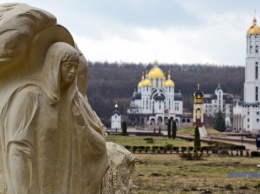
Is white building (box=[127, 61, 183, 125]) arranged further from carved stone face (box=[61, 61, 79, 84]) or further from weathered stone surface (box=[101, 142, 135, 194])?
carved stone face (box=[61, 61, 79, 84])

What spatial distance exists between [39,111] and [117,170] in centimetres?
247

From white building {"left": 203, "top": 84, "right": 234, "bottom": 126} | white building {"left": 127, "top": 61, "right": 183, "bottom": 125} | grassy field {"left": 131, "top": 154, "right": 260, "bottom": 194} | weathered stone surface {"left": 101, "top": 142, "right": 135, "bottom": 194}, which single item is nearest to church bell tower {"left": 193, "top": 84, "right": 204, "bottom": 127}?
white building {"left": 127, "top": 61, "right": 183, "bottom": 125}

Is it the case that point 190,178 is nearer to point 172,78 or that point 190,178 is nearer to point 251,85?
→ point 251,85

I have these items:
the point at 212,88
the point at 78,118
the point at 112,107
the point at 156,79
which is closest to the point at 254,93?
the point at 156,79

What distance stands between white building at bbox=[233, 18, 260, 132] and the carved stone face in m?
78.5

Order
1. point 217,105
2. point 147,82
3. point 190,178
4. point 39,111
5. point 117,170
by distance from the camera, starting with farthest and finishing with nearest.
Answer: point 217,105
point 147,82
point 190,178
point 117,170
point 39,111

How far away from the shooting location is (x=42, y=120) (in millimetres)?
4129

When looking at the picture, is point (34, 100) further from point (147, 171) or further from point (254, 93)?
point (254, 93)

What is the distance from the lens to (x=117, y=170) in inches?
253

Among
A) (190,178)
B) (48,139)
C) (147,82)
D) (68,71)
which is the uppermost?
(147,82)

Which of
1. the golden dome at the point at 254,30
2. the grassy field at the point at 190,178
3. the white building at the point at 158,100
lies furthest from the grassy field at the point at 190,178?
the white building at the point at 158,100

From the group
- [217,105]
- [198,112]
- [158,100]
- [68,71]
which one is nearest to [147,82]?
[158,100]

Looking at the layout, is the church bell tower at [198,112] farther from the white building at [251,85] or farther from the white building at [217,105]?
the white building at [217,105]

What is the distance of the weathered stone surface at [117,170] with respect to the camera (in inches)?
247
